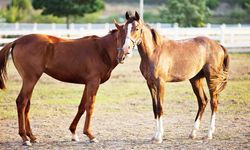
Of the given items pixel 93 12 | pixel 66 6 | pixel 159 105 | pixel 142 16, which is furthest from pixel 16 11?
pixel 159 105

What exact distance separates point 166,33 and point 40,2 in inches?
601

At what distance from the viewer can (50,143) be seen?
9250 millimetres

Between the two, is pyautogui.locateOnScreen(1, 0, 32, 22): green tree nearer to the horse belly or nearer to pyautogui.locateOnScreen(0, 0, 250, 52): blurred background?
pyautogui.locateOnScreen(0, 0, 250, 52): blurred background

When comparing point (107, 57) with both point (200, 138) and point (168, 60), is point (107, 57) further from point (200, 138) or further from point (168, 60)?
point (200, 138)

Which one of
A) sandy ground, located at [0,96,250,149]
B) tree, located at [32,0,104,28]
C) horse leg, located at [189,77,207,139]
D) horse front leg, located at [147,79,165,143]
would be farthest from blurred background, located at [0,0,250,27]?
horse front leg, located at [147,79,165,143]

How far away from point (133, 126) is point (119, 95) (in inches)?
156

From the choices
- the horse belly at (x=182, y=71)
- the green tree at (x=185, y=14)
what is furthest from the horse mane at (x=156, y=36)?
the green tree at (x=185, y=14)

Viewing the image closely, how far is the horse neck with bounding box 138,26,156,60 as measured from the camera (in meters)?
9.29

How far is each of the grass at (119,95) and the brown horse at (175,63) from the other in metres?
2.29

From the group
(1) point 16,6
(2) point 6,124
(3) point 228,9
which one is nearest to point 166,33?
(2) point 6,124

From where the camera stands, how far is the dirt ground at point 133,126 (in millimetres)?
9141

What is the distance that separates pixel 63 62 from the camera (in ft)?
30.6

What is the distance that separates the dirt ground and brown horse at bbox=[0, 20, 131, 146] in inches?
16.9

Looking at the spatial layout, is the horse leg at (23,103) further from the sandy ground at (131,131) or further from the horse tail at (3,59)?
the horse tail at (3,59)
